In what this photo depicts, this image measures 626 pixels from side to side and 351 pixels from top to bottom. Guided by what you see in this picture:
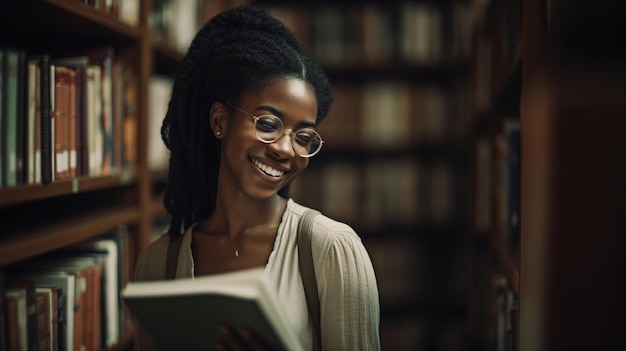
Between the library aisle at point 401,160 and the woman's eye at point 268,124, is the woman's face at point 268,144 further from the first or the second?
the library aisle at point 401,160

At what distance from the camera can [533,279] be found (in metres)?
0.88

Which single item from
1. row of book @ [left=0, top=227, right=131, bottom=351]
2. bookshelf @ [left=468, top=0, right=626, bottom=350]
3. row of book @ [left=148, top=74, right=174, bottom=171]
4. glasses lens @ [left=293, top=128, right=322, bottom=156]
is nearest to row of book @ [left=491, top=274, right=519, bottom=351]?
bookshelf @ [left=468, top=0, right=626, bottom=350]

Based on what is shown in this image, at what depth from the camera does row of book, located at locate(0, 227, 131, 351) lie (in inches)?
45.1

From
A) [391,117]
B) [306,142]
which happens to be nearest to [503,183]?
[306,142]

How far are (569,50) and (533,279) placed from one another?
1.09ft

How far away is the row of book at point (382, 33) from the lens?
2838 mm

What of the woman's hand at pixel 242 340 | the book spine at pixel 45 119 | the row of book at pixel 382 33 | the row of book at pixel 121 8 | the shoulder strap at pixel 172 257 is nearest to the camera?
the woman's hand at pixel 242 340

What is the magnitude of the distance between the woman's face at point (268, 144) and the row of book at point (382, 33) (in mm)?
1907

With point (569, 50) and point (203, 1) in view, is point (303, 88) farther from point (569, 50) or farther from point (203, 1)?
point (203, 1)

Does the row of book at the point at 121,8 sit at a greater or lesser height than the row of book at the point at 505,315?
greater

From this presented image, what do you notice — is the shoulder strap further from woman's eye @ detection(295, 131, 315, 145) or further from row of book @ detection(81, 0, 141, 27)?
row of book @ detection(81, 0, 141, 27)

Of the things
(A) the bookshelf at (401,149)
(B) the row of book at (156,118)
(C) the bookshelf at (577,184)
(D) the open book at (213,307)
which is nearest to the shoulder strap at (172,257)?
(D) the open book at (213,307)

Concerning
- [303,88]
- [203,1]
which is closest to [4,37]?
[303,88]

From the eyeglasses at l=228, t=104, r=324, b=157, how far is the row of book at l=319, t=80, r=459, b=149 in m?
1.86
